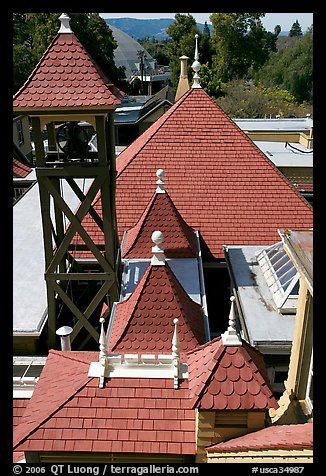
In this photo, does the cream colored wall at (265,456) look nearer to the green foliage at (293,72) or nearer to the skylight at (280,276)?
the skylight at (280,276)

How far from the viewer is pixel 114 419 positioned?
530 cm

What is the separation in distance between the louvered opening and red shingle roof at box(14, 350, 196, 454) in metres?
0.35

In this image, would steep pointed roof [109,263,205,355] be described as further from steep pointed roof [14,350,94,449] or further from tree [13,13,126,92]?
tree [13,13,126,92]

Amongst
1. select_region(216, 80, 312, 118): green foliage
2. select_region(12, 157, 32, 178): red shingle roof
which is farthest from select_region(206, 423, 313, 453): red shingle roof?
select_region(216, 80, 312, 118): green foliage

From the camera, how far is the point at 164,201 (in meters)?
9.95

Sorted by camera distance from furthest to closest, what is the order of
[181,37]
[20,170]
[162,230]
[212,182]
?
[181,37] → [20,170] → [212,182] → [162,230]

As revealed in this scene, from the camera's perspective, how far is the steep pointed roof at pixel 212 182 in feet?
36.8

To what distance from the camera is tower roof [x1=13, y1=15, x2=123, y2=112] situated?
720cm

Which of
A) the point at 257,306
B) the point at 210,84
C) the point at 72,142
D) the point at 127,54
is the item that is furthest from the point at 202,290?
the point at 127,54

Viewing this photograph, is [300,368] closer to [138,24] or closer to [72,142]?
[72,142]

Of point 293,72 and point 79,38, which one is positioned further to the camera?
point 293,72

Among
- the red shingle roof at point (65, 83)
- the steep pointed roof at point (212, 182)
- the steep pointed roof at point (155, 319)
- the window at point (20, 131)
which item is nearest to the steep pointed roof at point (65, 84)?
the red shingle roof at point (65, 83)

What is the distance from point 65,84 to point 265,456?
5.86 meters
